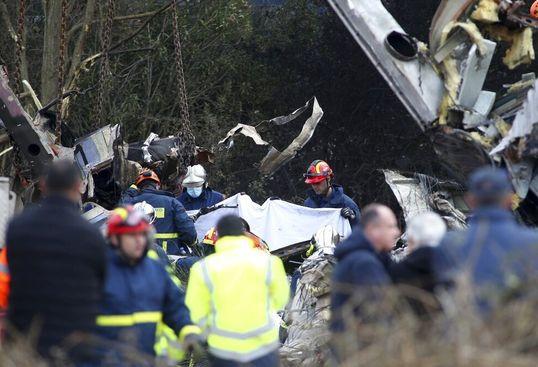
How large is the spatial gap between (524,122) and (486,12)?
1.20 m

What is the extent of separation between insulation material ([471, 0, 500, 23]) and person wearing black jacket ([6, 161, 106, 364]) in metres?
5.17

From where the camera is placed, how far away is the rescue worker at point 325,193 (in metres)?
12.7

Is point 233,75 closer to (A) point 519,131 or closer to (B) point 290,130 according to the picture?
(B) point 290,130

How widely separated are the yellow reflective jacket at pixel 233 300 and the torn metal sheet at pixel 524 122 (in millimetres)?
3313

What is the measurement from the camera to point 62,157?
12859 mm

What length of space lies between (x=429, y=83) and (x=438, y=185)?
1954 mm

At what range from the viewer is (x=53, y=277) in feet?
20.3

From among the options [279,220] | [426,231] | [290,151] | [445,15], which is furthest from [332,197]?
[426,231]

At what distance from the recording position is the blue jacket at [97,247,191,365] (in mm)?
6562

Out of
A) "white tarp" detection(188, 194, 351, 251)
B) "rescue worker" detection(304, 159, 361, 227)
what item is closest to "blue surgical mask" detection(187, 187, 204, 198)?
"white tarp" detection(188, 194, 351, 251)

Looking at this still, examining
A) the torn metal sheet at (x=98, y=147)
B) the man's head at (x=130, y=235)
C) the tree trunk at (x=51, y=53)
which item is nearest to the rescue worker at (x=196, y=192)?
the torn metal sheet at (x=98, y=147)

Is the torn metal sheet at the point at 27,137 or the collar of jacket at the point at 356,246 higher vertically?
the collar of jacket at the point at 356,246

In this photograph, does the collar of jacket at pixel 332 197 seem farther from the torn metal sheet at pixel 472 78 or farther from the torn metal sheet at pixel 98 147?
the torn metal sheet at pixel 472 78

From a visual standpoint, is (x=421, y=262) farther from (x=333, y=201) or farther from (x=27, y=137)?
(x=27, y=137)
